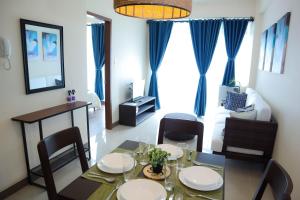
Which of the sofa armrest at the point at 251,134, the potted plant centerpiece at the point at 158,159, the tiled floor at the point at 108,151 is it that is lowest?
the tiled floor at the point at 108,151

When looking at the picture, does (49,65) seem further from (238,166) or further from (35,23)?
(238,166)

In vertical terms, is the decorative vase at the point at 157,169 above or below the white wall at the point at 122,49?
→ below

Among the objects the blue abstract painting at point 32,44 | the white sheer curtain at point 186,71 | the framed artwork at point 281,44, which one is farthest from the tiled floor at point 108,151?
the blue abstract painting at point 32,44

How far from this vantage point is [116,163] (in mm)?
1461

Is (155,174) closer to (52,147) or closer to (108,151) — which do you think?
(52,147)

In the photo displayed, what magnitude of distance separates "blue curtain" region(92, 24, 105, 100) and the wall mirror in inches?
144

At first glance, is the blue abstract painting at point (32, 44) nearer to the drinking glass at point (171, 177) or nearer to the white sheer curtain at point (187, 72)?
the drinking glass at point (171, 177)

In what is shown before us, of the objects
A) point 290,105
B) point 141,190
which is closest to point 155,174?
point 141,190

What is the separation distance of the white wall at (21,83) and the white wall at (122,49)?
0.78 meters

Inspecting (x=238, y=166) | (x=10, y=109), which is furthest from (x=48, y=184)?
(x=238, y=166)


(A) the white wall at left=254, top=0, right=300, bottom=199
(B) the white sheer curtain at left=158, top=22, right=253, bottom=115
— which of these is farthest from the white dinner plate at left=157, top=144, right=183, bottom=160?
(B) the white sheer curtain at left=158, top=22, right=253, bottom=115

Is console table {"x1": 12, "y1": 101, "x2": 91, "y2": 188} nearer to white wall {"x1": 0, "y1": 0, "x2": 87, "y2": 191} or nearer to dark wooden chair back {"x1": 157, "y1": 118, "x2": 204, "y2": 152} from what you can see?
white wall {"x1": 0, "y1": 0, "x2": 87, "y2": 191}

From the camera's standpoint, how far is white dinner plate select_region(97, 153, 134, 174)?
1.38m

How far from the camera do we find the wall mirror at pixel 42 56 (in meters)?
2.30
